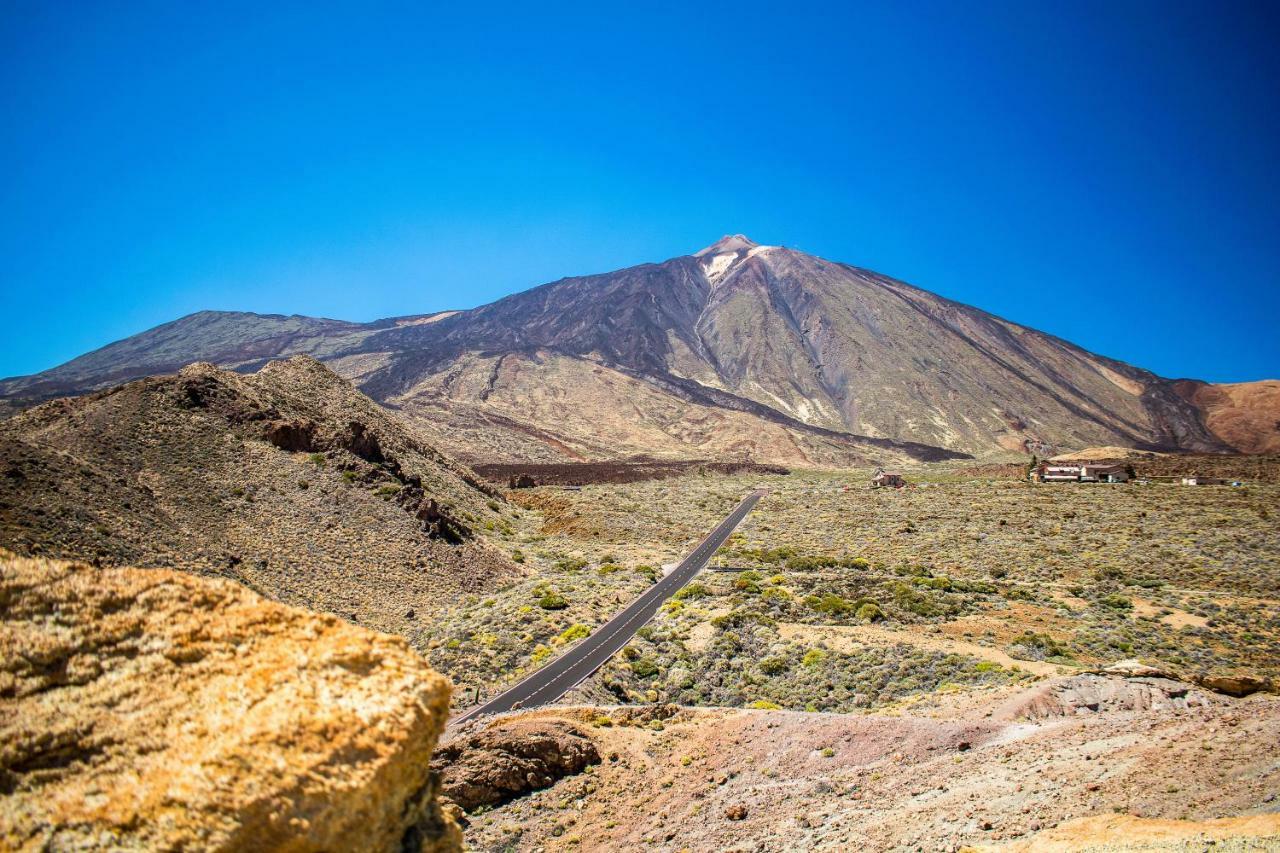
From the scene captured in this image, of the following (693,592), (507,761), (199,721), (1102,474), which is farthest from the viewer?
(1102,474)

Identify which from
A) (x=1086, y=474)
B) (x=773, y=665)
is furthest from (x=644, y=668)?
(x=1086, y=474)

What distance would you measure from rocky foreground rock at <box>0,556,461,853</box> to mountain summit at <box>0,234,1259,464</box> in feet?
309

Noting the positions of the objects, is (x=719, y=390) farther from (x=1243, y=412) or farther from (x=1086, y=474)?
(x=1243, y=412)

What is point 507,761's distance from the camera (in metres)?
16.0

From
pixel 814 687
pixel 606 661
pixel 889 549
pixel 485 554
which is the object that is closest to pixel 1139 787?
pixel 814 687

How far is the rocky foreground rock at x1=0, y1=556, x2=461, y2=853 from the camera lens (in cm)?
466

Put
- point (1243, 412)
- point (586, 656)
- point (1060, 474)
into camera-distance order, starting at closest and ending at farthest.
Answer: point (586, 656) < point (1060, 474) < point (1243, 412)

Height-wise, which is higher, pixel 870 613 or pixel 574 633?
pixel 870 613

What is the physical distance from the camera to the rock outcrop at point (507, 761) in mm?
15586

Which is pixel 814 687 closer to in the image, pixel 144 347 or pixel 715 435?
pixel 715 435

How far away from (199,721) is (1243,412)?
696 ft

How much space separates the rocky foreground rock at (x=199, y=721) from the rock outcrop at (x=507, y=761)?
10247 mm

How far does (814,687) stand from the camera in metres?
22.8

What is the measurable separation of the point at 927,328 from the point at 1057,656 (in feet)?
631
